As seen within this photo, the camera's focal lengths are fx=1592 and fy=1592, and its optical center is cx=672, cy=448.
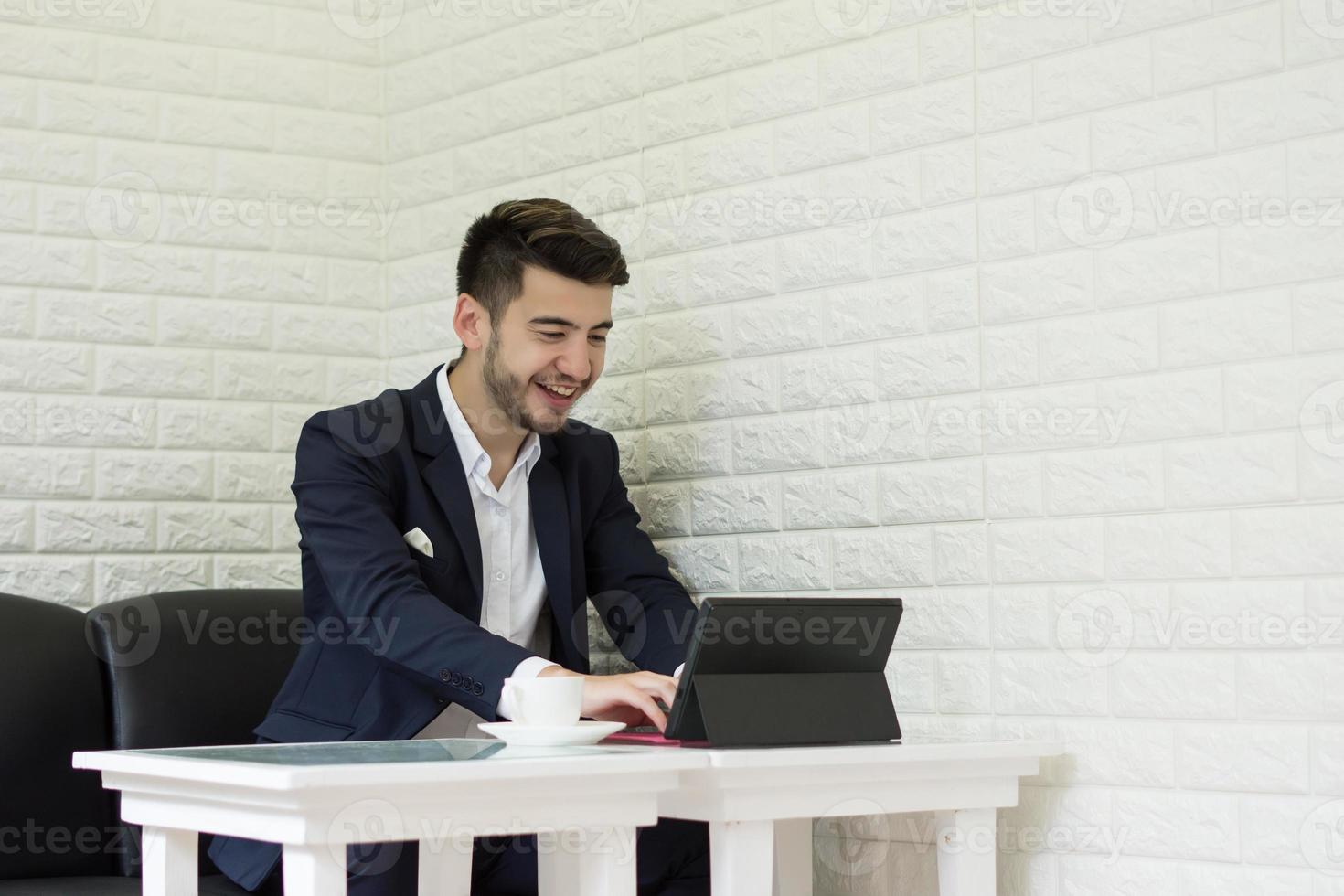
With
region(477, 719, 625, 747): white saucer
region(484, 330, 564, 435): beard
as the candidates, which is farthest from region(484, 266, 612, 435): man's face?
region(477, 719, 625, 747): white saucer

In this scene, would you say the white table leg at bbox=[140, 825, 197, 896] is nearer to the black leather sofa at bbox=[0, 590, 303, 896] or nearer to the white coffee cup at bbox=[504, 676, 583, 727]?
the white coffee cup at bbox=[504, 676, 583, 727]

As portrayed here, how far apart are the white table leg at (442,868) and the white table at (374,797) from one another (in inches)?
11.2

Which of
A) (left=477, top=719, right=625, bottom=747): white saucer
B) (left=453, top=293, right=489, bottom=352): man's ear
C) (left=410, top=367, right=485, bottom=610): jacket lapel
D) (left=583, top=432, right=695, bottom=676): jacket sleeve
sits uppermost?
(left=453, top=293, right=489, bottom=352): man's ear

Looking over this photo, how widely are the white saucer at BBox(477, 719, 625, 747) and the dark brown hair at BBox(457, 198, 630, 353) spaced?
0.93 meters

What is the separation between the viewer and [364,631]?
2389 millimetres

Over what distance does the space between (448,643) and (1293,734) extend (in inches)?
46.2

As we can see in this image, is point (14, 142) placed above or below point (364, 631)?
above

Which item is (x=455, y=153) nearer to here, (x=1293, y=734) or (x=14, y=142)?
(x=14, y=142)

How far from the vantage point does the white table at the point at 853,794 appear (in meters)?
1.96

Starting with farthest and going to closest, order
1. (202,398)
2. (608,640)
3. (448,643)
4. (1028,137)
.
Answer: (202,398), (608,640), (1028,137), (448,643)

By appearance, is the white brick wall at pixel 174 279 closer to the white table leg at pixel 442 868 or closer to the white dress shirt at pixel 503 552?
the white dress shirt at pixel 503 552

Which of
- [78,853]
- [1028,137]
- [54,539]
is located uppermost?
[1028,137]

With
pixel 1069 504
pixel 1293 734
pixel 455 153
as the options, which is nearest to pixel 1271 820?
pixel 1293 734

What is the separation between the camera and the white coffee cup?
1991 millimetres
